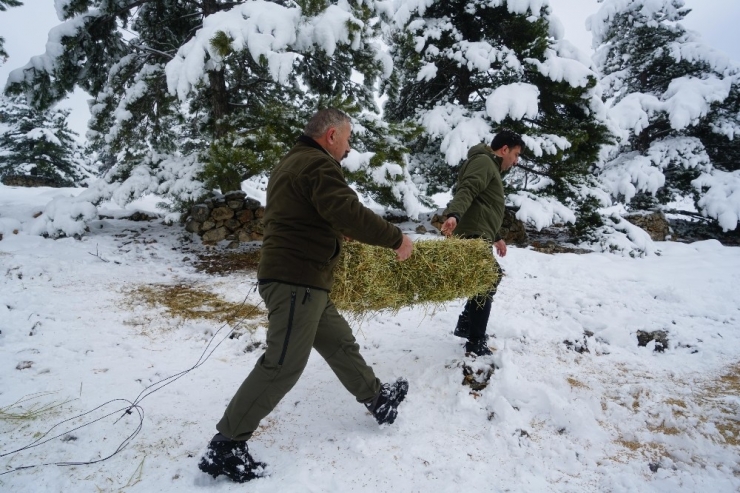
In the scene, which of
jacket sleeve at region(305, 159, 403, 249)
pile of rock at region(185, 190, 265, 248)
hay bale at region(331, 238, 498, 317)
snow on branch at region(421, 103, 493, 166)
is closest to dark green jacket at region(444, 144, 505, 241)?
hay bale at region(331, 238, 498, 317)

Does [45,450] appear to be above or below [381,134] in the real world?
below

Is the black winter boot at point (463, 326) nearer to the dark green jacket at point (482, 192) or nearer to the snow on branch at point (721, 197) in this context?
the dark green jacket at point (482, 192)

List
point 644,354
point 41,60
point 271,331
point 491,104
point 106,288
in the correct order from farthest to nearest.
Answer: point 491,104 < point 41,60 < point 106,288 < point 644,354 < point 271,331

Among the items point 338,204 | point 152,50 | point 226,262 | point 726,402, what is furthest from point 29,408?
point 152,50

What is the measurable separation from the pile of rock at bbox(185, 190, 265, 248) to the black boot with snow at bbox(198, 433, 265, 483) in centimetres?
597

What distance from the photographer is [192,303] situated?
5000 mm

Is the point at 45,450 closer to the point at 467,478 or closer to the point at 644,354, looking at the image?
the point at 467,478

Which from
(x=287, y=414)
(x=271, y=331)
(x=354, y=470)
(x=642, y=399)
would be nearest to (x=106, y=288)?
(x=287, y=414)

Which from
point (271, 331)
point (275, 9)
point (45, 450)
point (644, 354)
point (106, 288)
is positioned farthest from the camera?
point (275, 9)

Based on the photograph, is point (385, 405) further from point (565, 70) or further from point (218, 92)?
point (565, 70)

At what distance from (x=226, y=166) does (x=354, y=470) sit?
5.07m

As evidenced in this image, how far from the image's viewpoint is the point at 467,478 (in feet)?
7.29

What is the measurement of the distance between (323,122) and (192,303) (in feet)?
12.1

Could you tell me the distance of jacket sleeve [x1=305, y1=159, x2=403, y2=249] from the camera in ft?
6.87
